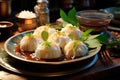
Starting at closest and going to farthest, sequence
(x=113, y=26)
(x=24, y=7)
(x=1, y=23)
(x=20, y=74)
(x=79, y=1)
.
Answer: (x=20, y=74)
(x=1, y=23)
(x=113, y=26)
(x=24, y=7)
(x=79, y=1)

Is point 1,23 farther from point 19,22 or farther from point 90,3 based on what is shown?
point 90,3

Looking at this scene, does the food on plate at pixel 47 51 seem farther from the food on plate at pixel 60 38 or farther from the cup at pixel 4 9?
the cup at pixel 4 9

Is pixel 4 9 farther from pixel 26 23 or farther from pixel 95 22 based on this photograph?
pixel 95 22

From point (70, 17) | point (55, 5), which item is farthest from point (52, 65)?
point (55, 5)

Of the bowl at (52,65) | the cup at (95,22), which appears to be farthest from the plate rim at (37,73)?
the cup at (95,22)

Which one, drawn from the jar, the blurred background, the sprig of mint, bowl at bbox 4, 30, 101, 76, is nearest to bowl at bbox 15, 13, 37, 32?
the jar

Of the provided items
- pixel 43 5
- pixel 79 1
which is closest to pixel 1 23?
pixel 43 5
